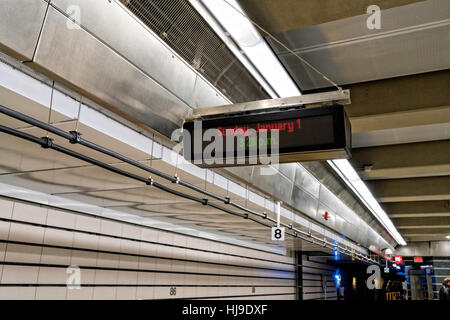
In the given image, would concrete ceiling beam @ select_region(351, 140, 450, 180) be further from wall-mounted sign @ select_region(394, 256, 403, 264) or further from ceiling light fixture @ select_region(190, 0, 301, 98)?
wall-mounted sign @ select_region(394, 256, 403, 264)

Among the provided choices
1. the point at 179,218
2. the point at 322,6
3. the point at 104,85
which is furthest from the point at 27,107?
the point at 179,218

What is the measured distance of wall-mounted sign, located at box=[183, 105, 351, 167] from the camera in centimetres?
293

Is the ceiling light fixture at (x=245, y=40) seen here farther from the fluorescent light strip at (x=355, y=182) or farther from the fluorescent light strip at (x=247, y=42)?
the fluorescent light strip at (x=355, y=182)

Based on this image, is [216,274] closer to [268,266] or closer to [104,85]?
[268,266]

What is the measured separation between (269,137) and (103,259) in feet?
16.8

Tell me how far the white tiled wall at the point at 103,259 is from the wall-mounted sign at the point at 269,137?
3609 millimetres

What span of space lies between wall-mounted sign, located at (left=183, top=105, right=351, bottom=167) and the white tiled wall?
3609 millimetres

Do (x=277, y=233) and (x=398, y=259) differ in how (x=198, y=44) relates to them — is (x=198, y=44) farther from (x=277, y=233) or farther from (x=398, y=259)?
(x=398, y=259)

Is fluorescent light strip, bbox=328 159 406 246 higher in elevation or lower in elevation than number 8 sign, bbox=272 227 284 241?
higher

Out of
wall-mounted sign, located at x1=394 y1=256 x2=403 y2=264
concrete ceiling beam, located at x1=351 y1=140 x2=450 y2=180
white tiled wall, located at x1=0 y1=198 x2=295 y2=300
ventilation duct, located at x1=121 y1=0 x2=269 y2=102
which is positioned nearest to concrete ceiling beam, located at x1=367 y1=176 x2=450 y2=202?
concrete ceiling beam, located at x1=351 y1=140 x2=450 y2=180

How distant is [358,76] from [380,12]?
1.23 metres

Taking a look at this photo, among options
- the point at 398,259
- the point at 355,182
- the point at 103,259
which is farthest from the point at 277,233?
the point at 398,259

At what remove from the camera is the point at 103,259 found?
280 inches

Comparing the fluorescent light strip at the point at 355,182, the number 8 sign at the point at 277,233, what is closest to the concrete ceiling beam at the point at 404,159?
the fluorescent light strip at the point at 355,182
